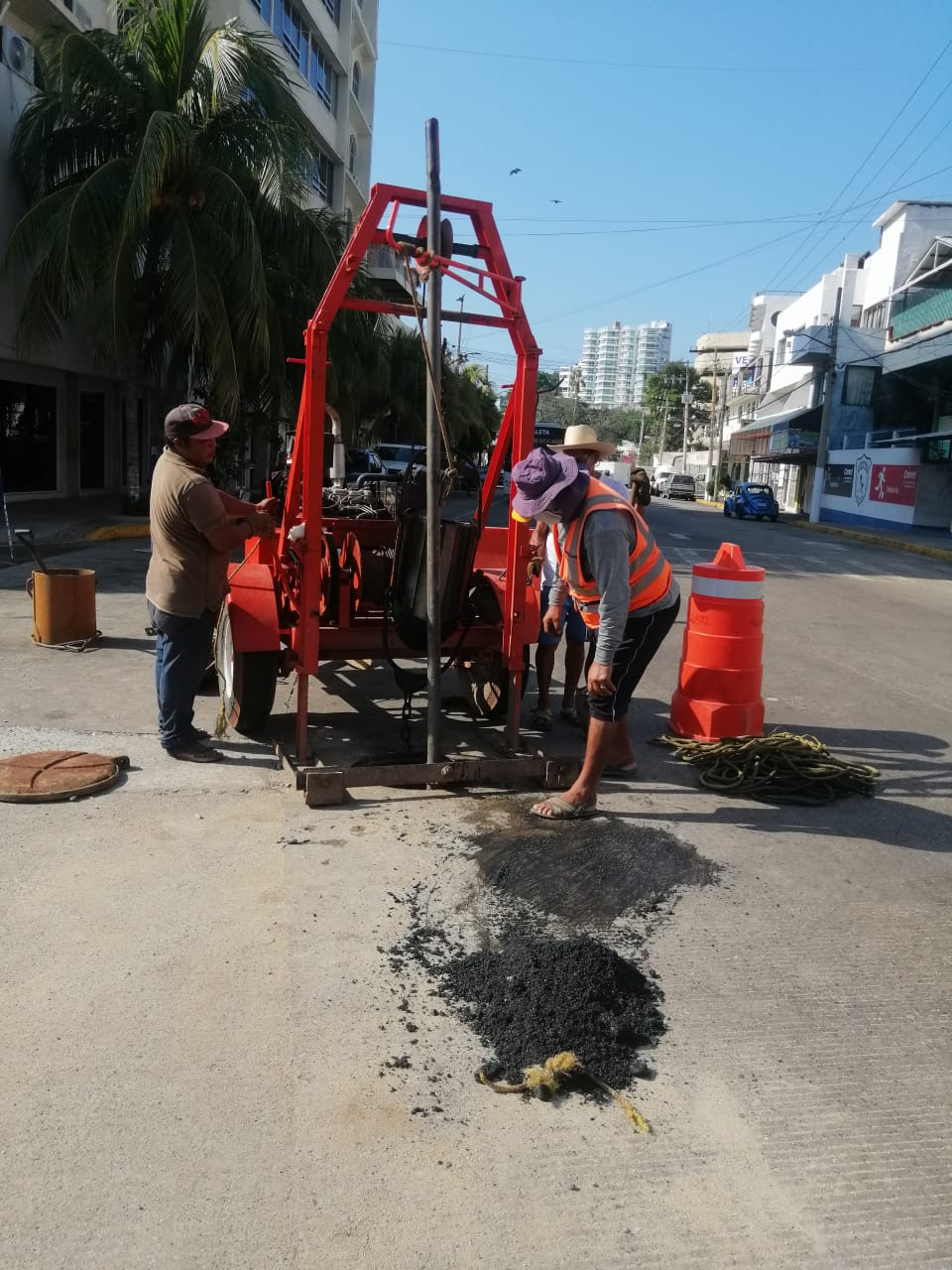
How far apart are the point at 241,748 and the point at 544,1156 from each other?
3496mm

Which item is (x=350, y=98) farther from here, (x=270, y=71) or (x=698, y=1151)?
(x=698, y=1151)

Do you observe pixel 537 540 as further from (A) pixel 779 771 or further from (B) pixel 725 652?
(A) pixel 779 771

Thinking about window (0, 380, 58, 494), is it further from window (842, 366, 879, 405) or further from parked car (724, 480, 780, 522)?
window (842, 366, 879, 405)

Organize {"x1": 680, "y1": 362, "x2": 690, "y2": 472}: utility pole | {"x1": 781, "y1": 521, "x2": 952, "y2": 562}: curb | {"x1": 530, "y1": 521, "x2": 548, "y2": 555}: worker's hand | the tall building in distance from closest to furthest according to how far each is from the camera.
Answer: {"x1": 530, "y1": 521, "x2": 548, "y2": 555}: worker's hand
{"x1": 781, "y1": 521, "x2": 952, "y2": 562}: curb
{"x1": 680, "y1": 362, "x2": 690, "y2": 472}: utility pole
the tall building in distance

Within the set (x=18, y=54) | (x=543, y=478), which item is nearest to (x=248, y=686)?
(x=543, y=478)

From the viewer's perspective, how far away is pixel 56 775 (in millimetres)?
4953

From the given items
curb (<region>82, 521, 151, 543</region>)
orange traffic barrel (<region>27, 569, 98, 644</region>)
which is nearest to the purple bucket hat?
orange traffic barrel (<region>27, 569, 98, 644</region>)

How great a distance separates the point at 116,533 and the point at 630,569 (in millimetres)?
14283

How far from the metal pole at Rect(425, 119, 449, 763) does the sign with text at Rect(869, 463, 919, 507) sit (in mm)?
34178

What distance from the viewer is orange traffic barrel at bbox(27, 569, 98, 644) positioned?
25.9ft

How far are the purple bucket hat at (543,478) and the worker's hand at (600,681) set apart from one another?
765 mm

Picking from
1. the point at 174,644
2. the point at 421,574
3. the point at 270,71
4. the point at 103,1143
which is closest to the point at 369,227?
the point at 421,574

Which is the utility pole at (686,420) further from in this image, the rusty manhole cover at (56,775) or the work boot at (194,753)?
the rusty manhole cover at (56,775)

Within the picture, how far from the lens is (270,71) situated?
1725 cm
